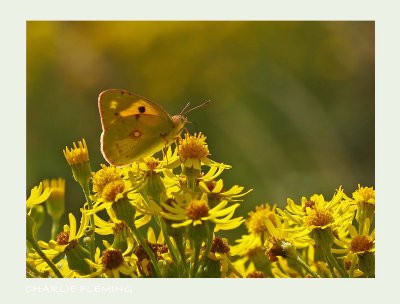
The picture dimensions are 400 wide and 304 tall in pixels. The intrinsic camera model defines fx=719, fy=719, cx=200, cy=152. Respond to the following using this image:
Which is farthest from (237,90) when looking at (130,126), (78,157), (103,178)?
(103,178)

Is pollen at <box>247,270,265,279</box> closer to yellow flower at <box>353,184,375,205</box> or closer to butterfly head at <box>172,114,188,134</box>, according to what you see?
yellow flower at <box>353,184,375,205</box>

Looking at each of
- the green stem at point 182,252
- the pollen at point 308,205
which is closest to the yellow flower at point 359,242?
the pollen at point 308,205

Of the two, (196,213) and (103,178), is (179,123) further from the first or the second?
(196,213)

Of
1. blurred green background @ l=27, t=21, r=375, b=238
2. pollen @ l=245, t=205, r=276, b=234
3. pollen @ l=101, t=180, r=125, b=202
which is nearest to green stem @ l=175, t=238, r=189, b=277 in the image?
pollen @ l=101, t=180, r=125, b=202

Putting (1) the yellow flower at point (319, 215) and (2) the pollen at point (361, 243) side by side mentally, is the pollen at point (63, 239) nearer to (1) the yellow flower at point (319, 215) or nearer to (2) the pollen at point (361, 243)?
(1) the yellow flower at point (319, 215)

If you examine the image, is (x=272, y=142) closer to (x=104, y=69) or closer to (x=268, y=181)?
(x=268, y=181)
